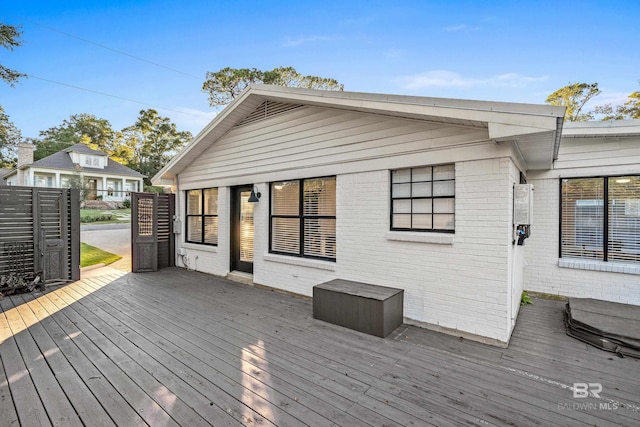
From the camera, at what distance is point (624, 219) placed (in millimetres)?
4898

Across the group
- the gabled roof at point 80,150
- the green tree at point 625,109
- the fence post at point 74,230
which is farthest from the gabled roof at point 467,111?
the gabled roof at point 80,150

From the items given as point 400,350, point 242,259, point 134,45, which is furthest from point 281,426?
point 134,45

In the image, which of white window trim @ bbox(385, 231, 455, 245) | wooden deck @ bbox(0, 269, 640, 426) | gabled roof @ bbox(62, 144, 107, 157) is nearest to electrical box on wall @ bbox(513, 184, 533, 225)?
white window trim @ bbox(385, 231, 455, 245)

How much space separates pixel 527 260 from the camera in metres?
5.78

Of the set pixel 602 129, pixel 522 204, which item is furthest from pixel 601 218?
pixel 522 204

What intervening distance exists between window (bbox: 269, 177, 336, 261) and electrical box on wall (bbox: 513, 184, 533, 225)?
2.70 metres

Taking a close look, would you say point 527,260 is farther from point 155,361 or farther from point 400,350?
point 155,361

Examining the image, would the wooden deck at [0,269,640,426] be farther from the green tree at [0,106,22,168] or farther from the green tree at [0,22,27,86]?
the green tree at [0,106,22,168]

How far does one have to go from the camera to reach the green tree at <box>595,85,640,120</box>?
13.6 metres

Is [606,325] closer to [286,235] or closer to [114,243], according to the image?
[286,235]

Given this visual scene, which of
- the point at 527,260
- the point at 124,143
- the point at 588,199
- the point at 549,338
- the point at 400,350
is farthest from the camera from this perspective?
the point at 124,143

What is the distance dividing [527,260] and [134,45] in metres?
14.4

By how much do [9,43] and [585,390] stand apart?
1346cm

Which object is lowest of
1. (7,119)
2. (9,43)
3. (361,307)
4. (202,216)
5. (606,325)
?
(606,325)
